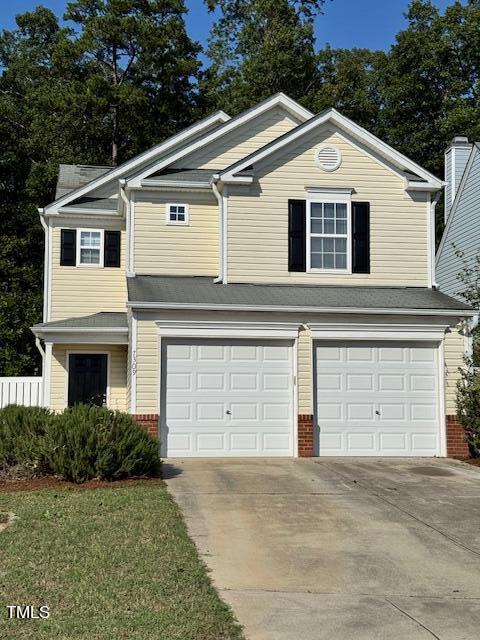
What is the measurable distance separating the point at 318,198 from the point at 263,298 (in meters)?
3.14

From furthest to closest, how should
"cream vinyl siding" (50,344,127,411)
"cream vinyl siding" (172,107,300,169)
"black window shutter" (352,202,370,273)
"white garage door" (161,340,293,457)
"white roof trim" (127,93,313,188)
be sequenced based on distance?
"cream vinyl siding" (50,344,127,411), "cream vinyl siding" (172,107,300,169), "white roof trim" (127,93,313,188), "black window shutter" (352,202,370,273), "white garage door" (161,340,293,457)

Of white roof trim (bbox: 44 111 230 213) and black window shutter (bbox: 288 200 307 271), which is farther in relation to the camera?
white roof trim (bbox: 44 111 230 213)

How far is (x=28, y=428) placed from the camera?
13000 millimetres

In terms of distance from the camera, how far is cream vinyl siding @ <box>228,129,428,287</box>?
59.1 ft

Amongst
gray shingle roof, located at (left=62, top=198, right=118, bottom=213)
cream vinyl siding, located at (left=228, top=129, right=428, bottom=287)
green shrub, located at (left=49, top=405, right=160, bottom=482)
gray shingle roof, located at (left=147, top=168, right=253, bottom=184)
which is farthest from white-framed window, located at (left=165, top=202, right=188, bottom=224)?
green shrub, located at (left=49, top=405, right=160, bottom=482)

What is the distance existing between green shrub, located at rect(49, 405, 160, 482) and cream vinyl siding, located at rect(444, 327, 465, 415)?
7083mm

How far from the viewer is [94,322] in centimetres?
1952

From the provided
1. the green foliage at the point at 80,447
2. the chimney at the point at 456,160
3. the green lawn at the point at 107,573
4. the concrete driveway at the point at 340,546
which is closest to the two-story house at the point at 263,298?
the concrete driveway at the point at 340,546

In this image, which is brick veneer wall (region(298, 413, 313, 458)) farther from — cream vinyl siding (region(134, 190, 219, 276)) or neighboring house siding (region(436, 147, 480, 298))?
neighboring house siding (region(436, 147, 480, 298))

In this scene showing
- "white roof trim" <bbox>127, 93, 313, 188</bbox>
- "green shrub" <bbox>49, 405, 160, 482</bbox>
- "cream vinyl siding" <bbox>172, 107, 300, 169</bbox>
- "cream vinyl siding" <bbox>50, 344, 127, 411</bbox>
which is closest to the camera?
→ "green shrub" <bbox>49, 405, 160, 482</bbox>

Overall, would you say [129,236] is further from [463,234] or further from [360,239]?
[463,234]

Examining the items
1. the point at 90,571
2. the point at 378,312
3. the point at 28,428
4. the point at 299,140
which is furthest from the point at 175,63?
the point at 90,571

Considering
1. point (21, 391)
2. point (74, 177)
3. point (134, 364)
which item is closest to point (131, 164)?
point (74, 177)

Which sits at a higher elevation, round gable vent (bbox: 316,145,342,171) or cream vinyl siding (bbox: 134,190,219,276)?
round gable vent (bbox: 316,145,342,171)
